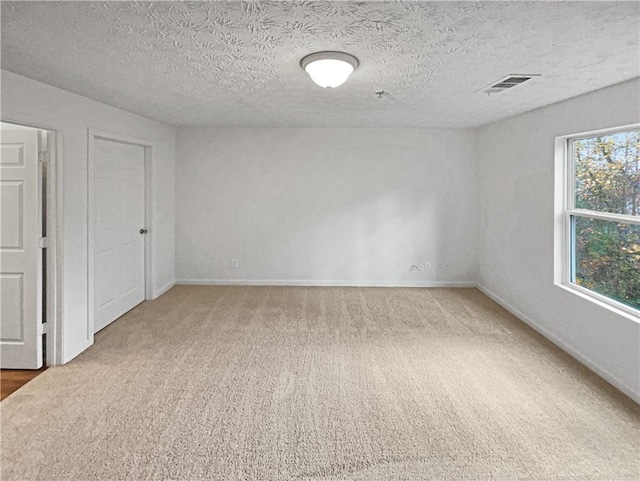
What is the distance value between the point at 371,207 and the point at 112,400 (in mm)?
4446

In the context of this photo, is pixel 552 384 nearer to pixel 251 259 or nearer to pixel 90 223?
pixel 90 223

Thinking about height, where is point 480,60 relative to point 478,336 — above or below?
above

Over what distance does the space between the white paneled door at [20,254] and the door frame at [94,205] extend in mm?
500

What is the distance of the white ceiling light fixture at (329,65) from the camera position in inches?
108

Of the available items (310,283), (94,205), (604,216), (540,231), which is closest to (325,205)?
(310,283)

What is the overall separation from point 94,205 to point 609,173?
14.8 ft

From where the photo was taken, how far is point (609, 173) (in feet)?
12.3

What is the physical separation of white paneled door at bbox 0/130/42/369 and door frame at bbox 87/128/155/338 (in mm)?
500

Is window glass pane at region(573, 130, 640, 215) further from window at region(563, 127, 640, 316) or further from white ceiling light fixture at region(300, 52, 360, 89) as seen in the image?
white ceiling light fixture at region(300, 52, 360, 89)

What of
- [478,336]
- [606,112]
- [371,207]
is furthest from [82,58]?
[371,207]

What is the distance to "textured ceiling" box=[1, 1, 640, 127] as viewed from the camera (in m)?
2.08

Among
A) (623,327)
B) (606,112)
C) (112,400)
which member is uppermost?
(606,112)

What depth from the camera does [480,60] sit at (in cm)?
289

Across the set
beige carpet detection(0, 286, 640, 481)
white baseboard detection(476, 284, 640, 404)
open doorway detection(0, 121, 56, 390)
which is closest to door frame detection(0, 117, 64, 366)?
open doorway detection(0, 121, 56, 390)
